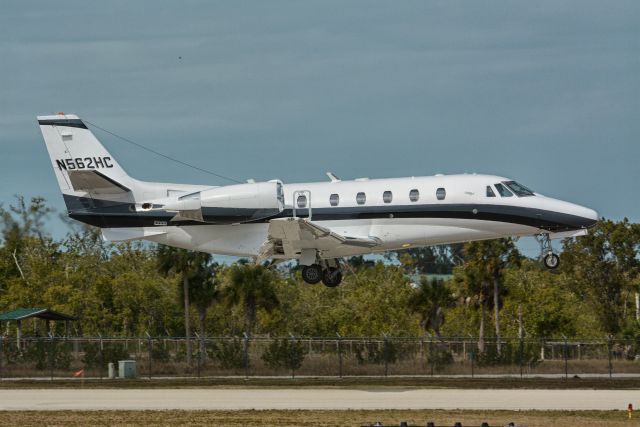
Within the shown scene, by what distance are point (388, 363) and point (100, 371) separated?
40.1 feet

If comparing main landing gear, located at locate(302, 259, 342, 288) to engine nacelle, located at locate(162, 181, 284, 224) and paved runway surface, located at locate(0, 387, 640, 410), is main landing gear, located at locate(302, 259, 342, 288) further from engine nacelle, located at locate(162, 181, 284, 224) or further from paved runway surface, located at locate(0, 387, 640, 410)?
paved runway surface, located at locate(0, 387, 640, 410)

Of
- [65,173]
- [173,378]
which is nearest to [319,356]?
[173,378]

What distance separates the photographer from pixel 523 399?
120 ft

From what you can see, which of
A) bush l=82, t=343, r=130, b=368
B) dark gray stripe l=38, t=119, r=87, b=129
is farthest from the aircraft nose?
bush l=82, t=343, r=130, b=368

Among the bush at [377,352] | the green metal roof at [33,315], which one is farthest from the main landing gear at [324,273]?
the green metal roof at [33,315]

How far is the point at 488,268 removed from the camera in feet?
221

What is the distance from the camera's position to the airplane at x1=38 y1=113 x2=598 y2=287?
3994 centimetres

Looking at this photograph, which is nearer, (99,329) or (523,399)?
(523,399)

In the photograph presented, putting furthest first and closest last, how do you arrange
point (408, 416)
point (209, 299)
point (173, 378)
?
point (209, 299) < point (173, 378) < point (408, 416)

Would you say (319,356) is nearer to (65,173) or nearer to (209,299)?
(65,173)

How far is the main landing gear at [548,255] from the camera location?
Answer: 40969mm

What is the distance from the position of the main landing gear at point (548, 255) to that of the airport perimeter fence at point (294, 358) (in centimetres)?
895

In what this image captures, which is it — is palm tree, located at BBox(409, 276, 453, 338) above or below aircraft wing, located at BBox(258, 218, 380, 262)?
below

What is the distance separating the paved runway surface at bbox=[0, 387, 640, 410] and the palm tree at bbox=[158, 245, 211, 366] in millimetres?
23751
